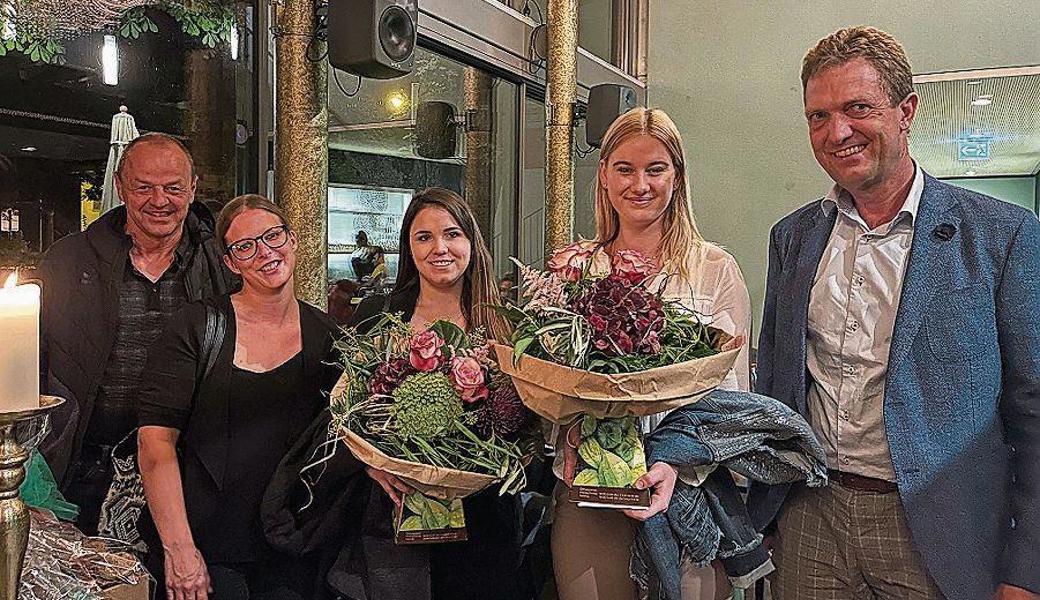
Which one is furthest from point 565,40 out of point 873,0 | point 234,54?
point 234,54

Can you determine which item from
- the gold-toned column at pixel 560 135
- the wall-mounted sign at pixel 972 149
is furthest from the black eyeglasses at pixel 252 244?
the wall-mounted sign at pixel 972 149

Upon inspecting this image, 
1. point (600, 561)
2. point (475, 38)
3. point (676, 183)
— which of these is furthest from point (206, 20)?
point (600, 561)

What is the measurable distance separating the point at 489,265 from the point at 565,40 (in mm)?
3443

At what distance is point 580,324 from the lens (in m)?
1.54

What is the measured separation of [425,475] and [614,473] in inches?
14.4

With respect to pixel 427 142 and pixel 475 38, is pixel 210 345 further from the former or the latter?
pixel 475 38

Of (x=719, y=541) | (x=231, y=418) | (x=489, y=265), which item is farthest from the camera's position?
(x=489, y=265)

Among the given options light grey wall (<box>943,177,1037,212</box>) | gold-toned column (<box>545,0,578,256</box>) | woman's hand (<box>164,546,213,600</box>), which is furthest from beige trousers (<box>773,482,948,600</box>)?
light grey wall (<box>943,177,1037,212</box>)

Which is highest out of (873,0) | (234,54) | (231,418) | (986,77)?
(873,0)

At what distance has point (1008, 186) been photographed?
5195 mm

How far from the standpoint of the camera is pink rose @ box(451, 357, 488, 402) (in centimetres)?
172

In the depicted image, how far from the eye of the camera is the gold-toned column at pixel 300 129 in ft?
11.1

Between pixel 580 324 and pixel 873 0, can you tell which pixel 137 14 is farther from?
pixel 873 0

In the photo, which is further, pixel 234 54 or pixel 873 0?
pixel 873 0
